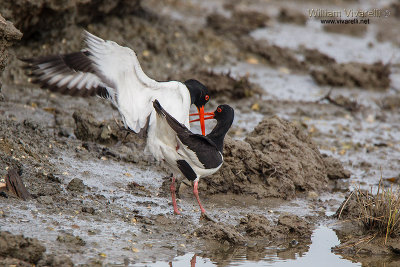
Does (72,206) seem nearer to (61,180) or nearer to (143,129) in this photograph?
(61,180)

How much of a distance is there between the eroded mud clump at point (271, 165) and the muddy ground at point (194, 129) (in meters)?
0.02

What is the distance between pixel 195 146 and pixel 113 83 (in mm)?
1127

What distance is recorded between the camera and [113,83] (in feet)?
20.7

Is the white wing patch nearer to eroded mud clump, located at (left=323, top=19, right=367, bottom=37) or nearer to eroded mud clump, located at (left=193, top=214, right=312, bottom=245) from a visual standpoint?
eroded mud clump, located at (left=193, top=214, right=312, bottom=245)

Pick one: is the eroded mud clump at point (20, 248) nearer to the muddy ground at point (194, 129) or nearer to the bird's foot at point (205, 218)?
the muddy ground at point (194, 129)

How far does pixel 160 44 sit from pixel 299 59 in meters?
3.05

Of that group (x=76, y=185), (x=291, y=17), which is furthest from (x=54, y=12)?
(x=291, y=17)

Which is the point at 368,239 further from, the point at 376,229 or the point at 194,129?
the point at 194,129

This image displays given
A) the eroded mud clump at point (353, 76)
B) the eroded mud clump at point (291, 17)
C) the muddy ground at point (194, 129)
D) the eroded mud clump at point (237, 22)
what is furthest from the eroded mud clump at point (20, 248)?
the eroded mud clump at point (291, 17)

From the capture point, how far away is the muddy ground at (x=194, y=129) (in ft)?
17.9

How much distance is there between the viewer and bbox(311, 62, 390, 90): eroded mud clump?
11352 millimetres

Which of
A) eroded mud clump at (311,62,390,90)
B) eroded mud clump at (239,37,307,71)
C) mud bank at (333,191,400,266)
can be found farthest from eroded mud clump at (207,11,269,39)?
A: mud bank at (333,191,400,266)

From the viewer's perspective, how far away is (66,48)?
9.77 meters

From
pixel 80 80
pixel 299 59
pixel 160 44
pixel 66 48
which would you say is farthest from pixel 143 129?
pixel 299 59
